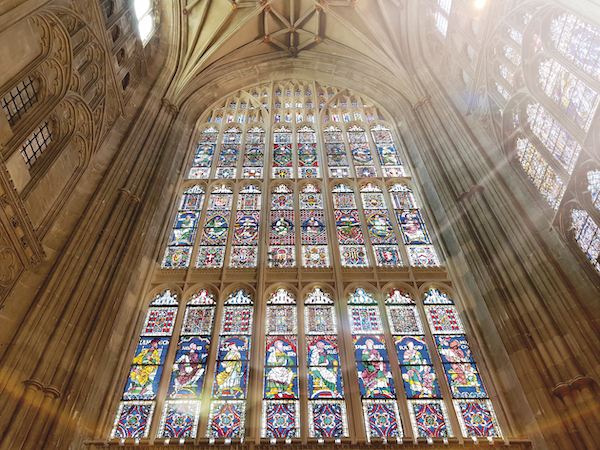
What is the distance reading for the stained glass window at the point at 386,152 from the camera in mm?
13805

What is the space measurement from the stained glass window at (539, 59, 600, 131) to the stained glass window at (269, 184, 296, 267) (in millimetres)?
6447

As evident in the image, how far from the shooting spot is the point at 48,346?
280 inches

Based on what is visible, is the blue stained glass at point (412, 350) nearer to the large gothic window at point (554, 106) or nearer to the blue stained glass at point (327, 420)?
the blue stained glass at point (327, 420)

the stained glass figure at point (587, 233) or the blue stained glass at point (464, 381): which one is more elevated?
the stained glass figure at point (587, 233)

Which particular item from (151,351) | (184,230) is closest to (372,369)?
(151,351)

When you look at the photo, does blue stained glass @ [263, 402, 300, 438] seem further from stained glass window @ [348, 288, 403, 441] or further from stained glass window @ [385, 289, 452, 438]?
stained glass window @ [385, 289, 452, 438]

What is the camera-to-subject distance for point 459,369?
337 inches

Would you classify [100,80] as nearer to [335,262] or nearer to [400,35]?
[335,262]

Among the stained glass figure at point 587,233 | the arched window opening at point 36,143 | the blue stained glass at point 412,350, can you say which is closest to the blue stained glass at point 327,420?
the blue stained glass at point 412,350

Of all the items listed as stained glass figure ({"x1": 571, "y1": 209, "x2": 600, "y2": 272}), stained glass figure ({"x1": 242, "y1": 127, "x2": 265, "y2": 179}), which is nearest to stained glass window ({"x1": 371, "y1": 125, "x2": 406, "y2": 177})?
stained glass figure ({"x1": 242, "y1": 127, "x2": 265, "y2": 179})

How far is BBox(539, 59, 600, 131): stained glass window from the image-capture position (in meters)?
7.70

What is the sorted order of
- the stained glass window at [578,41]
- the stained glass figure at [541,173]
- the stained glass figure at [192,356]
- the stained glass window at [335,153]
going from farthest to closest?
1. the stained glass window at [335,153]
2. the stained glass figure at [541,173]
3. the stained glass figure at [192,356]
4. the stained glass window at [578,41]

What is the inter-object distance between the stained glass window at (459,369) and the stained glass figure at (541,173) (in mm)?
3004

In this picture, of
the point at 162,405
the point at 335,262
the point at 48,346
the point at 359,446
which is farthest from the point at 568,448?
the point at 48,346
